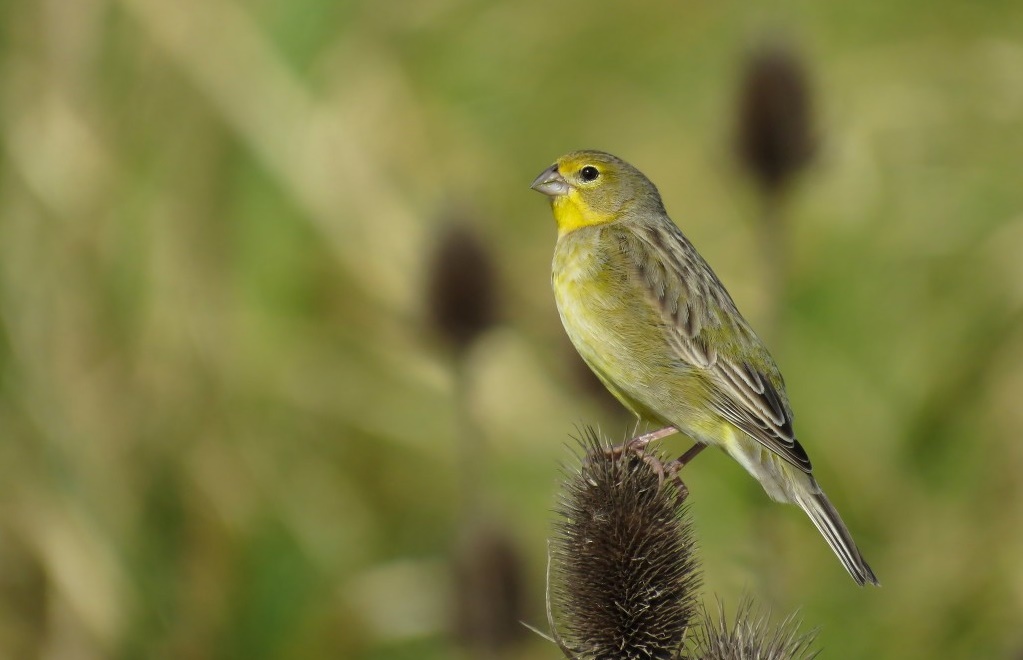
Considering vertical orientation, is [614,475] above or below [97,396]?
below

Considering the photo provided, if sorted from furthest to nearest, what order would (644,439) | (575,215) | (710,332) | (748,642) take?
(575,215)
(710,332)
(644,439)
(748,642)

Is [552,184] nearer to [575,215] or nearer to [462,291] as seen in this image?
[575,215]

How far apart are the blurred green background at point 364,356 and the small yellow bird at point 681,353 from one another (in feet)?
3.25

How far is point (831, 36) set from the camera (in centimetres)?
1043

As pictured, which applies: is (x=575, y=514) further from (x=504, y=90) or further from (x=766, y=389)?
(x=504, y=90)

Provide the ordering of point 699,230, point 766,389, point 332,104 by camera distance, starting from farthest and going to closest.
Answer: point 699,230 → point 332,104 → point 766,389

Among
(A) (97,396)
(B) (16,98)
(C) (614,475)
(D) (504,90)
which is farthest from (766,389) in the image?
(D) (504,90)

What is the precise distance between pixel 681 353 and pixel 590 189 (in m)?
0.82

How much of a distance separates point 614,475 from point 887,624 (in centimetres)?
368

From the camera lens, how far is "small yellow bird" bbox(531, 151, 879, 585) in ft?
14.0

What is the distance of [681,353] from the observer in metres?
4.39

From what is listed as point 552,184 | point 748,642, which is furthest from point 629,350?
point 748,642

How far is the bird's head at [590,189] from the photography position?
4898 millimetres

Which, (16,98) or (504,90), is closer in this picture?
(16,98)
